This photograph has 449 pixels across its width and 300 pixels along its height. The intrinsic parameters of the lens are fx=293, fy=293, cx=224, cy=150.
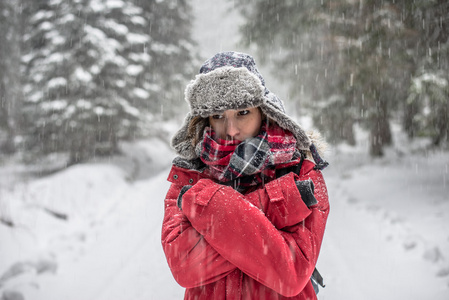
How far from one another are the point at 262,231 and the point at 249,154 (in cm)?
38

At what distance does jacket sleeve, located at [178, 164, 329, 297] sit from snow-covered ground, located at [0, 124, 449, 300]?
9.28 feet

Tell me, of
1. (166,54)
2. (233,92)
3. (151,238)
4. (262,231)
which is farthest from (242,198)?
(166,54)

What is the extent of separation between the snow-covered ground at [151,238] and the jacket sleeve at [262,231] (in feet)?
9.28

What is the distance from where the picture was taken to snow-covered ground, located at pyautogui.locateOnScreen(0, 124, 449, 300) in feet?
12.7

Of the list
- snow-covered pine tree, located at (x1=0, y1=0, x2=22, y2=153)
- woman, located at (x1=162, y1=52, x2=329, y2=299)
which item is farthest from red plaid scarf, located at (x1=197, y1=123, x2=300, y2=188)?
snow-covered pine tree, located at (x1=0, y1=0, x2=22, y2=153)

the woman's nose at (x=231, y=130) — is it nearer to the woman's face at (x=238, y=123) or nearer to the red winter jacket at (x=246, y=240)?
the woman's face at (x=238, y=123)

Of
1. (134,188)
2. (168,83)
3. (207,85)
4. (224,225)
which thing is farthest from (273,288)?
(168,83)

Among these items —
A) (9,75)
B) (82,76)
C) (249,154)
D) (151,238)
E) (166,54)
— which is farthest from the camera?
(9,75)

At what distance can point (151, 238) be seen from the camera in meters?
5.55

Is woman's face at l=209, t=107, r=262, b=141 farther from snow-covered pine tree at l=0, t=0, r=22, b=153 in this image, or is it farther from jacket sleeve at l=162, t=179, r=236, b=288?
snow-covered pine tree at l=0, t=0, r=22, b=153

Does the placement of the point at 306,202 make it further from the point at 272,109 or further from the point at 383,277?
the point at 383,277

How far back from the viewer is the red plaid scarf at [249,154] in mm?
1447

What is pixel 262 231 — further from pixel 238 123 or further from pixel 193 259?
pixel 238 123

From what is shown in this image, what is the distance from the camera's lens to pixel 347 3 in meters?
6.46
